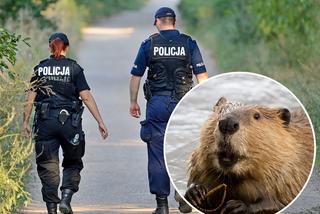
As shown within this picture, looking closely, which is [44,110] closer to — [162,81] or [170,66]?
[162,81]

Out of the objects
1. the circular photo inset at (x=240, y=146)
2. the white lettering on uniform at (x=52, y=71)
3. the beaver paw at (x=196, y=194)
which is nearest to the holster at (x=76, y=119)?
the white lettering on uniform at (x=52, y=71)

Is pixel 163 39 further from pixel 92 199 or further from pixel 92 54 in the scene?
pixel 92 54

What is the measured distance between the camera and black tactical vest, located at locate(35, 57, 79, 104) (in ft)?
37.2

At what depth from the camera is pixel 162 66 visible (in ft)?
37.8

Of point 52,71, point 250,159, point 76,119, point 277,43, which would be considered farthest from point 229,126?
point 277,43

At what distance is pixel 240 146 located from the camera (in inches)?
332

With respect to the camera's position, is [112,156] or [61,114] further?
[112,156]

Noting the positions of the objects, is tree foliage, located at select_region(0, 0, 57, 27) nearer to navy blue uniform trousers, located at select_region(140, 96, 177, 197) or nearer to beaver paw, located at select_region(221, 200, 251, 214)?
navy blue uniform trousers, located at select_region(140, 96, 177, 197)

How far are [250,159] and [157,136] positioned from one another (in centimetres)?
299

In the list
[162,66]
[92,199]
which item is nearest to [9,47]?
[162,66]

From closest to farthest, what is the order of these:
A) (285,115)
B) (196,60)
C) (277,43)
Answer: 1. (285,115)
2. (196,60)
3. (277,43)

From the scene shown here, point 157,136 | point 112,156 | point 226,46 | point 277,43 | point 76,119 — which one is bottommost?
point 157,136

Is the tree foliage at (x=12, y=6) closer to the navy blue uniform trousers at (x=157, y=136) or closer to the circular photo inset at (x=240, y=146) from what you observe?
the navy blue uniform trousers at (x=157, y=136)

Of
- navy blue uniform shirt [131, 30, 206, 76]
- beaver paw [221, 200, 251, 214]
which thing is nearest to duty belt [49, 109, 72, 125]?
navy blue uniform shirt [131, 30, 206, 76]
